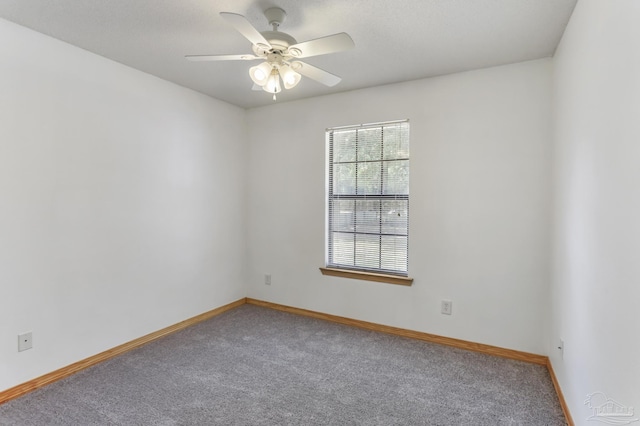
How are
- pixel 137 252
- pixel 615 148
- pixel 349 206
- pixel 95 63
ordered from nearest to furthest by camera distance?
pixel 615 148 → pixel 95 63 → pixel 137 252 → pixel 349 206

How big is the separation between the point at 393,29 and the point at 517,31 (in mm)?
827

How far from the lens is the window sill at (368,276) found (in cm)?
329

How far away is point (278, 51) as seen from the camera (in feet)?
6.53

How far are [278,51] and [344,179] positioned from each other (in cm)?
185

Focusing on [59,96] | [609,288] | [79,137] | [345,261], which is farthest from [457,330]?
[59,96]

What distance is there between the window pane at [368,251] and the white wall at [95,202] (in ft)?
5.23

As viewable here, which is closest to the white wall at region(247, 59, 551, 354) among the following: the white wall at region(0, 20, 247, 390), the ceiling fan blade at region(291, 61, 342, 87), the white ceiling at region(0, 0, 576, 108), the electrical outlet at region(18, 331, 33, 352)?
the white ceiling at region(0, 0, 576, 108)

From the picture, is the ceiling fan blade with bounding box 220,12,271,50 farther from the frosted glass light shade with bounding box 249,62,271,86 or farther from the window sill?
the window sill

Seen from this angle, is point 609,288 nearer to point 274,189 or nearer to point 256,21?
point 256,21

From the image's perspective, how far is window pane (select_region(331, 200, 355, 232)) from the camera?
3656 millimetres

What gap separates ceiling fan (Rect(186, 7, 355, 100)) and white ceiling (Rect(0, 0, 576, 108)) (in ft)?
0.79

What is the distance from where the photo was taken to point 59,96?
2.48 meters

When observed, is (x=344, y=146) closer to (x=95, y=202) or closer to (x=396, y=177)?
(x=396, y=177)

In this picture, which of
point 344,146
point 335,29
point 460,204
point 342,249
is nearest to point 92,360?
point 342,249
